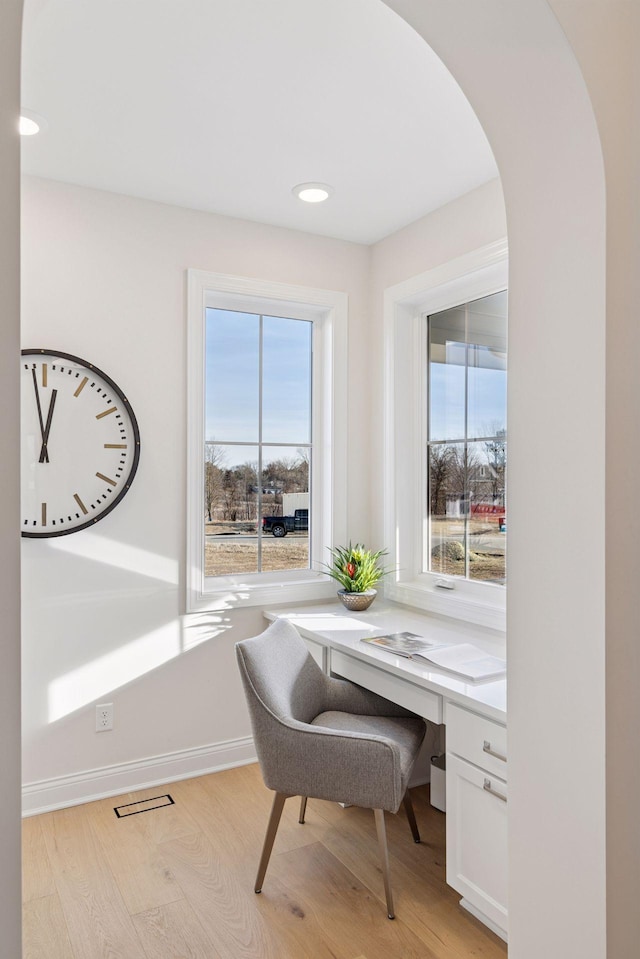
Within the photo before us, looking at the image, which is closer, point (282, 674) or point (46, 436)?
point (282, 674)

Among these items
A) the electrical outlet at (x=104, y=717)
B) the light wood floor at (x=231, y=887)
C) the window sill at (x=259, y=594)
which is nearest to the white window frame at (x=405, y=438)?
the window sill at (x=259, y=594)

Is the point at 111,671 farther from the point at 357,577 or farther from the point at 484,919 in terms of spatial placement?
the point at 484,919

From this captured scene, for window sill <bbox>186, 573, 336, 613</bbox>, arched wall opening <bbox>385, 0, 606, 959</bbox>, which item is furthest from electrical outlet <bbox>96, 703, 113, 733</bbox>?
arched wall opening <bbox>385, 0, 606, 959</bbox>

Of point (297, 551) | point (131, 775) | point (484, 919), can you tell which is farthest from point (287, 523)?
point (484, 919)

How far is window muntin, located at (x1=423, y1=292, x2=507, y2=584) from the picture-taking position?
8.95ft

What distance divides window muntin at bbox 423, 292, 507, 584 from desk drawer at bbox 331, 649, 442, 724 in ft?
2.26

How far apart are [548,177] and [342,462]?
2161mm

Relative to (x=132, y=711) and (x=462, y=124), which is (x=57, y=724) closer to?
(x=132, y=711)

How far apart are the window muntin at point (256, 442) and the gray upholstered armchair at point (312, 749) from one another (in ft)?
2.85

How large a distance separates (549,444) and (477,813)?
4.18ft

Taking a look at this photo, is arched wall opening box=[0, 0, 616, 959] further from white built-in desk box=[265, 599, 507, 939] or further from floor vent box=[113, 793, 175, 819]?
floor vent box=[113, 793, 175, 819]

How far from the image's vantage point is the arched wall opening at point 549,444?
3.74ft

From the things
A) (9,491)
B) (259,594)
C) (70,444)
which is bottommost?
(259,594)

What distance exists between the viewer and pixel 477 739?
6.27 feet
